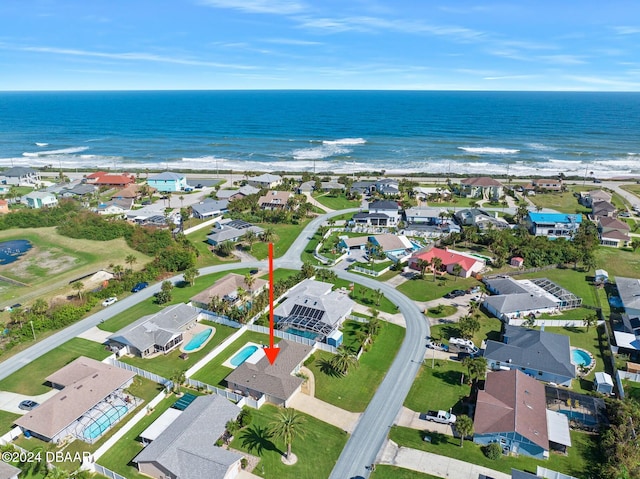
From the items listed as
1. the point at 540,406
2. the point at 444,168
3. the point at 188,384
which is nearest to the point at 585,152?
the point at 444,168

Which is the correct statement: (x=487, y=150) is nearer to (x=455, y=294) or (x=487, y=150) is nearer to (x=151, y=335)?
(x=455, y=294)

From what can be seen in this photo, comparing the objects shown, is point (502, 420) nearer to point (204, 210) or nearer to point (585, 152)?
point (204, 210)

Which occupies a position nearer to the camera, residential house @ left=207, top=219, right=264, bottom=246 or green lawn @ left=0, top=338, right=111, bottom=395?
green lawn @ left=0, top=338, right=111, bottom=395

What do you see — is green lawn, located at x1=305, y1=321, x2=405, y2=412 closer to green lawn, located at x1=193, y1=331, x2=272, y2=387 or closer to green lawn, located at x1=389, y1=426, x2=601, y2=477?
green lawn, located at x1=389, y1=426, x2=601, y2=477

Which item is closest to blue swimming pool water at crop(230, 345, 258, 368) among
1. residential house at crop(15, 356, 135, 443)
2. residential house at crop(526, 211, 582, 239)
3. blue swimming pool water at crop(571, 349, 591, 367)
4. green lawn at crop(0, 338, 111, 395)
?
residential house at crop(15, 356, 135, 443)

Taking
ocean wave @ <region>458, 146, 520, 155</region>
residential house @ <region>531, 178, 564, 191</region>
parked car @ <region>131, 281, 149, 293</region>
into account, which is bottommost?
parked car @ <region>131, 281, 149, 293</region>

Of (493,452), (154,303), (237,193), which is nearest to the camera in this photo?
(493,452)

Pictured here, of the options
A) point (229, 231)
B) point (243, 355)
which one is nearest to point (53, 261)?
point (229, 231)

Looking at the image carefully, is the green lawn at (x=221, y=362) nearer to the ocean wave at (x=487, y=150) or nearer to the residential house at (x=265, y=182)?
the residential house at (x=265, y=182)

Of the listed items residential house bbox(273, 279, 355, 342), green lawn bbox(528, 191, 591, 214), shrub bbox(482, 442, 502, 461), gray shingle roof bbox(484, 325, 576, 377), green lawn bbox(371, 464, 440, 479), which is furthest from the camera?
green lawn bbox(528, 191, 591, 214)
